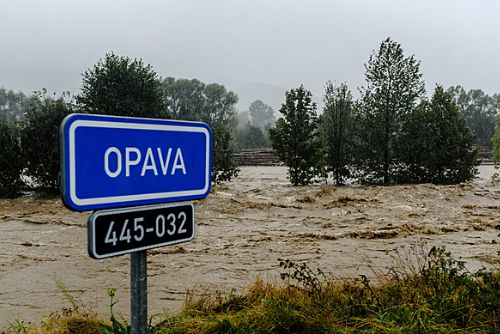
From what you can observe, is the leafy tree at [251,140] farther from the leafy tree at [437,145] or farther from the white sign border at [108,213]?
the white sign border at [108,213]

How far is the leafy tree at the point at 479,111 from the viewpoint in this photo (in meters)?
62.4

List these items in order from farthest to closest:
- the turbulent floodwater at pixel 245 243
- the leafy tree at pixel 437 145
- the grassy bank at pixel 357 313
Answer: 1. the leafy tree at pixel 437 145
2. the turbulent floodwater at pixel 245 243
3. the grassy bank at pixel 357 313

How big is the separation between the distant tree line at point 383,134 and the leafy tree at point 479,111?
43874 mm

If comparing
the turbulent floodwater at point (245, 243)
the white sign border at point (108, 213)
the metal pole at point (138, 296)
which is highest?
the white sign border at point (108, 213)

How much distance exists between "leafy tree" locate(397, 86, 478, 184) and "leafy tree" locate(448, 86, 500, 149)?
143 feet

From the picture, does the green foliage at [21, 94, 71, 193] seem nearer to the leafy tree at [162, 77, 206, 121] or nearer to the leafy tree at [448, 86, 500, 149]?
the leafy tree at [162, 77, 206, 121]

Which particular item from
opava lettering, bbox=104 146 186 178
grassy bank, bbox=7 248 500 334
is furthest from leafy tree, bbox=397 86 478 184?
opava lettering, bbox=104 146 186 178

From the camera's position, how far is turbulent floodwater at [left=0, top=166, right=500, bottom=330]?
6445 millimetres

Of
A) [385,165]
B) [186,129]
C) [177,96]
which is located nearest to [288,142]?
[385,165]

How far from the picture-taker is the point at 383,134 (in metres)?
20.3

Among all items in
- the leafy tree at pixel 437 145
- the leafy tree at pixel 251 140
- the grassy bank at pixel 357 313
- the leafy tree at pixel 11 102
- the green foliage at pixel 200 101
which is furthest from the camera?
the leafy tree at pixel 11 102

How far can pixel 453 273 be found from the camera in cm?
385

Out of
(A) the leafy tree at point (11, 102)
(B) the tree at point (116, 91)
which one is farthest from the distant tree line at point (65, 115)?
(A) the leafy tree at point (11, 102)

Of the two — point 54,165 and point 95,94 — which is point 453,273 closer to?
point 54,165
